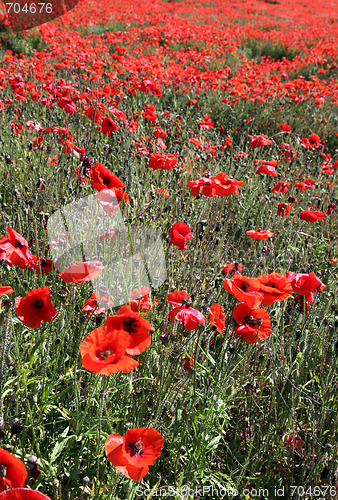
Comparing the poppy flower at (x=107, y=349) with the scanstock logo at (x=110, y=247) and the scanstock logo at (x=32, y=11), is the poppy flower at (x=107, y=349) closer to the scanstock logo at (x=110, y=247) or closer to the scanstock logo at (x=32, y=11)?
the scanstock logo at (x=110, y=247)

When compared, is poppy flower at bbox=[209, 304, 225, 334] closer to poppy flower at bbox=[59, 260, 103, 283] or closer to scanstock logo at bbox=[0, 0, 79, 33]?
poppy flower at bbox=[59, 260, 103, 283]

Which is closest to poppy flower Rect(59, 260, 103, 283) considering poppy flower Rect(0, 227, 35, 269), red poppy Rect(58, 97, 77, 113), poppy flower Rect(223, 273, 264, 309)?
poppy flower Rect(0, 227, 35, 269)

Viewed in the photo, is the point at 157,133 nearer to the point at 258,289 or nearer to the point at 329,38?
the point at 258,289

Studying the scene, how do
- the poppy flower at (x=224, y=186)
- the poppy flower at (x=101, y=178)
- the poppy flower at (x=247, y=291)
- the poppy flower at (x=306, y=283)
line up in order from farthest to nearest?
1. the poppy flower at (x=224, y=186)
2. the poppy flower at (x=101, y=178)
3. the poppy flower at (x=306, y=283)
4. the poppy flower at (x=247, y=291)

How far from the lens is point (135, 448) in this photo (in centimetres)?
109

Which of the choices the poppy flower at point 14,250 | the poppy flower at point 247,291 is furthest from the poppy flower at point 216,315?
the poppy flower at point 14,250

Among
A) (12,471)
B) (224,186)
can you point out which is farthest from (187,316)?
(224,186)

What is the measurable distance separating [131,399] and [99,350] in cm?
82

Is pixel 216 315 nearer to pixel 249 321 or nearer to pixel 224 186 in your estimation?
pixel 249 321

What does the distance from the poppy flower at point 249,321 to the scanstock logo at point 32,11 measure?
35.1ft

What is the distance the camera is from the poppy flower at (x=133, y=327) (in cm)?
114

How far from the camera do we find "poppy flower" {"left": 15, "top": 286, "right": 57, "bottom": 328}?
1311mm

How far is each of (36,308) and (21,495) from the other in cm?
60

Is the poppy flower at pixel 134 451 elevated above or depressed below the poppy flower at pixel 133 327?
below
